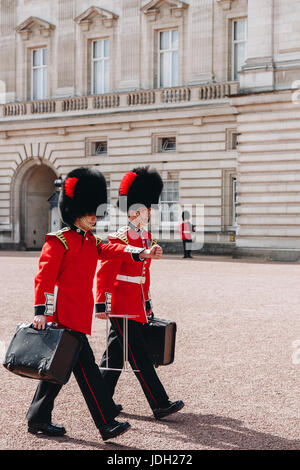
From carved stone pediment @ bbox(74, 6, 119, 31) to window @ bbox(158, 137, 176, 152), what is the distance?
413 cm

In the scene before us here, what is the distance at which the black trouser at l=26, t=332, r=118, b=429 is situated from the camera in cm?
387

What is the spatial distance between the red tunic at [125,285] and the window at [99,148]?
1913 centimetres

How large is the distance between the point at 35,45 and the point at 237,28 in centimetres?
720

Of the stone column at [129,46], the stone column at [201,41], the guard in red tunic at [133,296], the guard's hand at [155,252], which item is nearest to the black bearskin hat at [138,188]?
the guard in red tunic at [133,296]

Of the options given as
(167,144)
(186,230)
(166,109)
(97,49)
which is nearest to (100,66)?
(97,49)

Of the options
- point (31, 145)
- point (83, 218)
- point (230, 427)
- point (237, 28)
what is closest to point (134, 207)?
point (83, 218)

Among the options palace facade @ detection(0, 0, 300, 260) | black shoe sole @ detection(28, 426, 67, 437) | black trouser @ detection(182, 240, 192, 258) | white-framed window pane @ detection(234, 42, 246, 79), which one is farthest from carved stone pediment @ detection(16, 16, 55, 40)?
black shoe sole @ detection(28, 426, 67, 437)

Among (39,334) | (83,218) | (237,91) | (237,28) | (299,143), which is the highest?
(237,28)

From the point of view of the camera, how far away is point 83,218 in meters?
4.12

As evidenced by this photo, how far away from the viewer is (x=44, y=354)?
144 inches

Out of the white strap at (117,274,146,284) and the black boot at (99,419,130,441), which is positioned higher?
the white strap at (117,274,146,284)

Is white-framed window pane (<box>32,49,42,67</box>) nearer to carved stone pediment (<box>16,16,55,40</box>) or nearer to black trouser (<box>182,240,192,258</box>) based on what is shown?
carved stone pediment (<box>16,16,55,40</box>)

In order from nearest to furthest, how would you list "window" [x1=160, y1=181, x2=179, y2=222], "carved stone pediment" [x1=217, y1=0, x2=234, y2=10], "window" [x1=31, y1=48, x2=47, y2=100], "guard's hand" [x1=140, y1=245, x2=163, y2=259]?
"guard's hand" [x1=140, y1=245, x2=163, y2=259] → "carved stone pediment" [x1=217, y1=0, x2=234, y2=10] → "window" [x1=160, y1=181, x2=179, y2=222] → "window" [x1=31, y1=48, x2=47, y2=100]
